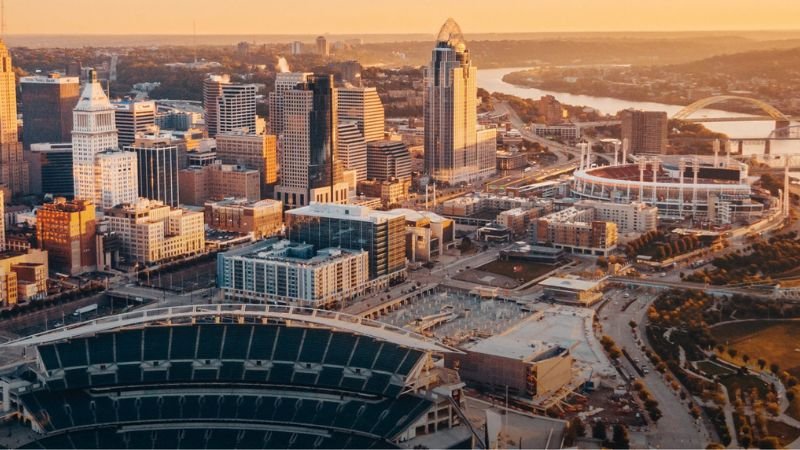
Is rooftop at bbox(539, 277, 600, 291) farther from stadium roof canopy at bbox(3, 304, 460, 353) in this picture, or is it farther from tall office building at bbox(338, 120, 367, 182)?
tall office building at bbox(338, 120, 367, 182)

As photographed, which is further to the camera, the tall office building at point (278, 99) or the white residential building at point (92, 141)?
the tall office building at point (278, 99)

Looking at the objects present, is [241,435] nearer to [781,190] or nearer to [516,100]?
[781,190]

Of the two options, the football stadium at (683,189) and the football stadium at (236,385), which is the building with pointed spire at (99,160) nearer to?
the football stadium at (236,385)

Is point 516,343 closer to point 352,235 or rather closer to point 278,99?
point 352,235

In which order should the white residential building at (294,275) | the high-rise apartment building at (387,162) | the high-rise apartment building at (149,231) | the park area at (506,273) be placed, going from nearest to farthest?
the white residential building at (294,275)
the park area at (506,273)
the high-rise apartment building at (149,231)
the high-rise apartment building at (387,162)

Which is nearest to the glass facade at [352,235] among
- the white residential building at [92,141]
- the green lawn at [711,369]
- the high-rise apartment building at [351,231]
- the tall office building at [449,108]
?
the high-rise apartment building at [351,231]

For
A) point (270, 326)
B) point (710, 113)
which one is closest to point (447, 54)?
point (270, 326)

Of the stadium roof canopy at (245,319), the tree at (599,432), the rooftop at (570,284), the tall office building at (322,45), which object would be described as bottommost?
the tree at (599,432)

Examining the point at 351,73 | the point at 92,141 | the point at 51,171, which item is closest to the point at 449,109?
the point at 51,171
